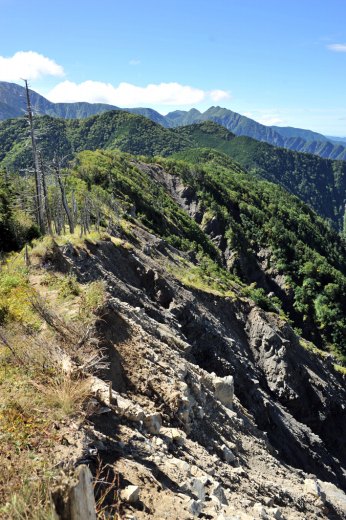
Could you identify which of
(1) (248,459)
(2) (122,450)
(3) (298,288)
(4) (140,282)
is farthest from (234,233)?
(2) (122,450)

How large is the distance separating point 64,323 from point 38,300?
1.33m

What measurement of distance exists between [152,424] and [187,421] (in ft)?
7.69

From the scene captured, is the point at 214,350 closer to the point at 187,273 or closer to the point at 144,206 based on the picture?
the point at 187,273

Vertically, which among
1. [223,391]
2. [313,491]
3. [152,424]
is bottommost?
[313,491]

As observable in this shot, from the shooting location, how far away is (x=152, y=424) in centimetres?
905

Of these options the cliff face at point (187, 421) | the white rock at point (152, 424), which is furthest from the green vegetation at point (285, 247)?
the white rock at point (152, 424)

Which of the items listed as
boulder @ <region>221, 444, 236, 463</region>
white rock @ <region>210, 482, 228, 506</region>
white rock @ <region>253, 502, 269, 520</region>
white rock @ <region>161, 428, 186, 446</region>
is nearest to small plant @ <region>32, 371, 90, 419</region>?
white rock @ <region>161, 428, 186, 446</region>

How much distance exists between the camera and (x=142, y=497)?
6535 millimetres

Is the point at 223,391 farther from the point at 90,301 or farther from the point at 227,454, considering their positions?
the point at 90,301

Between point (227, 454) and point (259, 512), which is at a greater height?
point (259, 512)

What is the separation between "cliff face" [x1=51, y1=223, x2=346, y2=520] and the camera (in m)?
7.32

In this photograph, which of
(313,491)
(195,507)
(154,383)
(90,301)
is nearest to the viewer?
(195,507)

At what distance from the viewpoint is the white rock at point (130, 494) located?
6195 mm

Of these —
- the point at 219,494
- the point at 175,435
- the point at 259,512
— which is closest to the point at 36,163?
the point at 175,435
